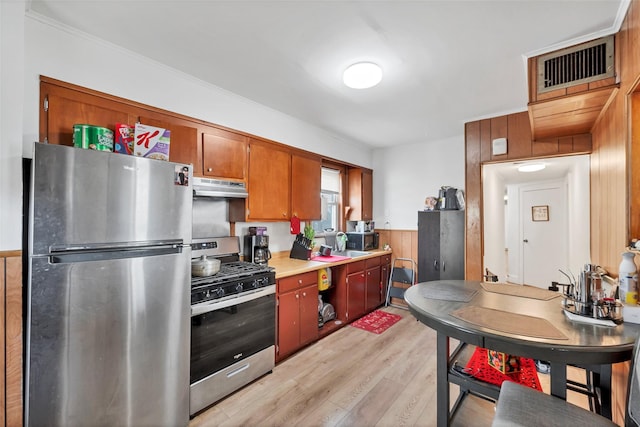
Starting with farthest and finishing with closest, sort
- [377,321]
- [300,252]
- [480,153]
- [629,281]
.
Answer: [377,321] < [300,252] < [480,153] < [629,281]

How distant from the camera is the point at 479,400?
6.73 feet

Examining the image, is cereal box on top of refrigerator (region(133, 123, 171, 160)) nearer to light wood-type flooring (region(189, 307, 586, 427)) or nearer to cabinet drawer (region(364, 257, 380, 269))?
light wood-type flooring (region(189, 307, 586, 427))

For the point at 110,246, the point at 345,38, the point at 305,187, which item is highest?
the point at 345,38

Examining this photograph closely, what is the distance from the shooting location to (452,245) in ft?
11.3

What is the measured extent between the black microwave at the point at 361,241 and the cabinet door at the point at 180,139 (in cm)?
259

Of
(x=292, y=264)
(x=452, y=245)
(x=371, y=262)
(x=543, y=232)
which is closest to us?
(x=292, y=264)

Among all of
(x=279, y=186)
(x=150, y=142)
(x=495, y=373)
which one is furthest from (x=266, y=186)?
(x=495, y=373)

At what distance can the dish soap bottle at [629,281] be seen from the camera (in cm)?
135

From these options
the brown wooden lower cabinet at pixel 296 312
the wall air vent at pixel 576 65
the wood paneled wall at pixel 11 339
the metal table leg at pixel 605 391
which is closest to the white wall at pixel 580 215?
the wall air vent at pixel 576 65

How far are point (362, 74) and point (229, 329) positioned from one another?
220cm

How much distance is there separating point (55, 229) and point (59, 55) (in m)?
1.18

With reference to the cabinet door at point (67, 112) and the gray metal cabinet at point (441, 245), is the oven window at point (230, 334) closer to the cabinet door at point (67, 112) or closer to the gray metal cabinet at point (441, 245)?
the cabinet door at point (67, 112)

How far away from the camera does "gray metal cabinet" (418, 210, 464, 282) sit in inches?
Answer: 134

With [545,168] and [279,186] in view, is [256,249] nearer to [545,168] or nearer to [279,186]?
[279,186]
